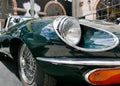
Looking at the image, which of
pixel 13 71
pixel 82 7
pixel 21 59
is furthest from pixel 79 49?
pixel 82 7

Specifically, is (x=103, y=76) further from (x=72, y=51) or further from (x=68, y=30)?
(x=68, y=30)

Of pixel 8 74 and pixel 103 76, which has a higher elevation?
pixel 103 76

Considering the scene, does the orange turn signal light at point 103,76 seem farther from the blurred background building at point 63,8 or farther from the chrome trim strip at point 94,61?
the blurred background building at point 63,8

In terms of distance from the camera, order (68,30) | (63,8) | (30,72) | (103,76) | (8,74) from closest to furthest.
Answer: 1. (103,76)
2. (68,30)
3. (30,72)
4. (8,74)
5. (63,8)

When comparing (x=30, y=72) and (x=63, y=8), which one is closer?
(x=30, y=72)

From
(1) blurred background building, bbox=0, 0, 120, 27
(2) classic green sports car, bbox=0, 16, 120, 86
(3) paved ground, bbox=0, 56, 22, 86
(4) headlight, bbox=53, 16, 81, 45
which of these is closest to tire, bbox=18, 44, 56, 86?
(2) classic green sports car, bbox=0, 16, 120, 86

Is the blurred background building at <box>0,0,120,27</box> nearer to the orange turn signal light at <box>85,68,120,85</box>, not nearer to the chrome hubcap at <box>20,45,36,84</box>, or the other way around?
the chrome hubcap at <box>20,45,36,84</box>

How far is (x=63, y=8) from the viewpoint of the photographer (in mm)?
36094

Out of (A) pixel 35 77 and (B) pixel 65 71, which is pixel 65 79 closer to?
(B) pixel 65 71

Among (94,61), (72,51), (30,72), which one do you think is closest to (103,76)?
(94,61)

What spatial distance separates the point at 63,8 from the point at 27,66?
33240mm

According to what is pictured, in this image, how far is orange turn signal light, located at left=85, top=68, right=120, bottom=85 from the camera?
91.8 inches

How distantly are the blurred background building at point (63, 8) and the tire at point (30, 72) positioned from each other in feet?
78.2

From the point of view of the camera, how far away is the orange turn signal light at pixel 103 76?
7.65ft
